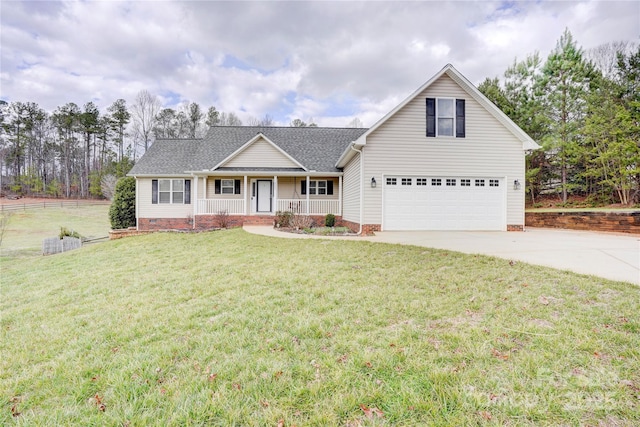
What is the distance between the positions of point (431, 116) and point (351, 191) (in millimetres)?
4403

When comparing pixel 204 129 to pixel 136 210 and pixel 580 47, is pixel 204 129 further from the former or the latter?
pixel 580 47

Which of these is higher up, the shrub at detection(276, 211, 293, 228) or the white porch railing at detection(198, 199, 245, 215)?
the white porch railing at detection(198, 199, 245, 215)

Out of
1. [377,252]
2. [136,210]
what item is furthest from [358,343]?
[136,210]

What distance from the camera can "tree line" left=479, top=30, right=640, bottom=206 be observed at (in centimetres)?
1886

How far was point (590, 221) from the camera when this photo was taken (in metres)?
12.4

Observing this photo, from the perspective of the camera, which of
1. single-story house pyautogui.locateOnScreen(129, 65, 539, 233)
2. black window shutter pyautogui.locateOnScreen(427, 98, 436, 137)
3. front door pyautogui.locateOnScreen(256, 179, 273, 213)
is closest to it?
single-story house pyautogui.locateOnScreen(129, 65, 539, 233)

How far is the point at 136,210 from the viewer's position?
1645 centimetres

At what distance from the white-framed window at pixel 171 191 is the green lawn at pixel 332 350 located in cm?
1106

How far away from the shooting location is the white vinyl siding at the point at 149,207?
1641 cm

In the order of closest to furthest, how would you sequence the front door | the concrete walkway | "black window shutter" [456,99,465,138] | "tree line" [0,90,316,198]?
1. the concrete walkway
2. "black window shutter" [456,99,465,138]
3. the front door
4. "tree line" [0,90,316,198]

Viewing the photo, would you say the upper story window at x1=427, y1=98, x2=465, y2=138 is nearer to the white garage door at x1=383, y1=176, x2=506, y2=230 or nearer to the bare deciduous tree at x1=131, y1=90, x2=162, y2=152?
the white garage door at x1=383, y1=176, x2=506, y2=230

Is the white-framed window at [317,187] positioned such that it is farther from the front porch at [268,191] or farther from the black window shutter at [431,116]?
the black window shutter at [431,116]

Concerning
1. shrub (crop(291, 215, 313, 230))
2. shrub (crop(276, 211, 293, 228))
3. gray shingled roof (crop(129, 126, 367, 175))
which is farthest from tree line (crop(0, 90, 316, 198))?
shrub (crop(291, 215, 313, 230))

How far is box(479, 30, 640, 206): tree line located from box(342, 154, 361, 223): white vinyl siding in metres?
15.3
